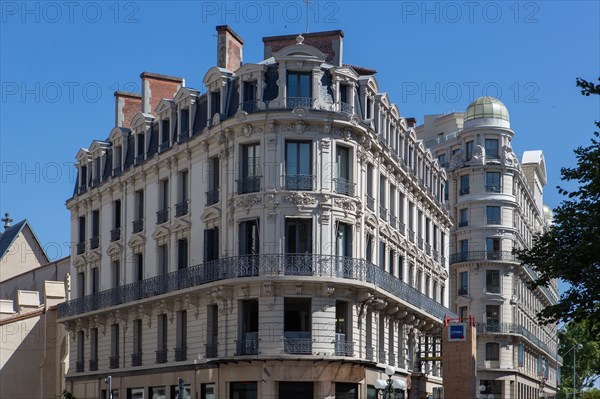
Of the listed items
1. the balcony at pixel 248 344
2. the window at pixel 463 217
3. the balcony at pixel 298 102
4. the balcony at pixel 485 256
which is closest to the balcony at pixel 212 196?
the balcony at pixel 298 102

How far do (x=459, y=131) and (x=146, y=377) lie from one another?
4561 cm

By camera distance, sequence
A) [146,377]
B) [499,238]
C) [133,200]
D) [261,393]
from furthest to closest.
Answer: [499,238]
[133,200]
[146,377]
[261,393]

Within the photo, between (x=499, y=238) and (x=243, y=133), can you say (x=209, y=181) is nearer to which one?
(x=243, y=133)

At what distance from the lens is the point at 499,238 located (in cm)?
Result: 8112

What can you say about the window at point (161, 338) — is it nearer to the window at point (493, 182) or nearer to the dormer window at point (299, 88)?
the dormer window at point (299, 88)

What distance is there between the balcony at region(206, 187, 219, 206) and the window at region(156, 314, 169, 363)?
20.0 feet

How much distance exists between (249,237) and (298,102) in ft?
17.7

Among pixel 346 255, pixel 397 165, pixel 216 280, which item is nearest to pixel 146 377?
pixel 216 280

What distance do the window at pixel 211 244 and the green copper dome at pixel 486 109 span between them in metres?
44.0

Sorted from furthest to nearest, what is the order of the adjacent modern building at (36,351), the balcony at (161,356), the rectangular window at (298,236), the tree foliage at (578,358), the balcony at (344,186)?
the tree foliage at (578,358), the adjacent modern building at (36,351), the balcony at (161,356), the balcony at (344,186), the rectangular window at (298,236)

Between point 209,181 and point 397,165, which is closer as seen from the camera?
point 209,181

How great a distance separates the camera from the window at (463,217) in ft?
269

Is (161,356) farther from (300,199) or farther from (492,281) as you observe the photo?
(492,281)

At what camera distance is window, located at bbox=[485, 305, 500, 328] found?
79.4 metres
